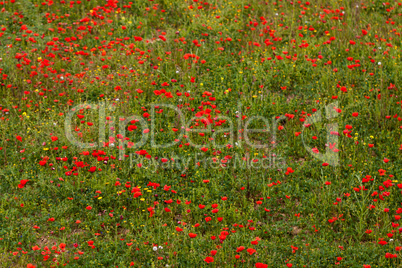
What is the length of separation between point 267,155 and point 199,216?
1.40m

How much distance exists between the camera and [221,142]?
6199 mm

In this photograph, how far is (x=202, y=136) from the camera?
6273 mm

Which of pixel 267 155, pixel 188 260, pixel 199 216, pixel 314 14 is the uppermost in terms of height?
pixel 314 14

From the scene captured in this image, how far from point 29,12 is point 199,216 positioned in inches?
222

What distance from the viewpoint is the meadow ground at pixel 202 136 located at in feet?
15.9

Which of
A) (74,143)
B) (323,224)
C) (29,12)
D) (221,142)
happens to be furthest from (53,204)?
(29,12)

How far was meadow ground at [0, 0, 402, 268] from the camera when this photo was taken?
4832mm

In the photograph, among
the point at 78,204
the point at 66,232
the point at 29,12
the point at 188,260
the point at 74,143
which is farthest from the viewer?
the point at 29,12

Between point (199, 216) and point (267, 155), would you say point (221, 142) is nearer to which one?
point (267, 155)

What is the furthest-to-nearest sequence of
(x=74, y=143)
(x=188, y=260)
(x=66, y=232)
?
(x=74, y=143)
(x=66, y=232)
(x=188, y=260)

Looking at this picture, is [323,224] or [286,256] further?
[323,224]

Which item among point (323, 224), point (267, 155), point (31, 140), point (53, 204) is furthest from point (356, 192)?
point (31, 140)

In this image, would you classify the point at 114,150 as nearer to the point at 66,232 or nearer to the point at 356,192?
the point at 66,232

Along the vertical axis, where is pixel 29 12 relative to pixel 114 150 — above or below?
above
